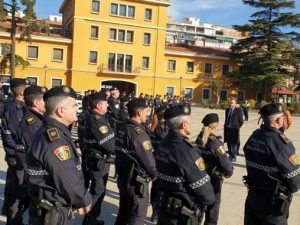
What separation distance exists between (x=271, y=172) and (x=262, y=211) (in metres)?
0.44

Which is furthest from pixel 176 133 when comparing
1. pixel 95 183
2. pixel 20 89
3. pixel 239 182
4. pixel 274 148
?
pixel 239 182

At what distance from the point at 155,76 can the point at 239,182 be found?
138 feet

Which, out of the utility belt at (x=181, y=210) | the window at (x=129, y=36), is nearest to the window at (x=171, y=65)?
the window at (x=129, y=36)

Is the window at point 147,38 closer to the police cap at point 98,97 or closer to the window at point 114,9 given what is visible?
the window at point 114,9

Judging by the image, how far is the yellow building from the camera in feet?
153

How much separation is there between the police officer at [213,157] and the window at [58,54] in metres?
43.5

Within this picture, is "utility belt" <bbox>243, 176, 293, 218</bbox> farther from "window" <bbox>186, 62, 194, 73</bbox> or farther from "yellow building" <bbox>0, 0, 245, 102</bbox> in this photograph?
"window" <bbox>186, 62, 194, 73</bbox>

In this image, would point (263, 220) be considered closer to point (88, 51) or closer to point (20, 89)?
point (20, 89)

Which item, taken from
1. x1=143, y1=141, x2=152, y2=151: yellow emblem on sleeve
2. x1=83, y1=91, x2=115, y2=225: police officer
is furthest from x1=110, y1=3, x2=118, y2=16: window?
x1=143, y1=141, x2=152, y2=151: yellow emblem on sleeve

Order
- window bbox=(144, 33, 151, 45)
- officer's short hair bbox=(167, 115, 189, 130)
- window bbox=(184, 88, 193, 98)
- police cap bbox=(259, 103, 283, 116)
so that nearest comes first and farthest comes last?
officer's short hair bbox=(167, 115, 189, 130), police cap bbox=(259, 103, 283, 116), window bbox=(144, 33, 151, 45), window bbox=(184, 88, 193, 98)

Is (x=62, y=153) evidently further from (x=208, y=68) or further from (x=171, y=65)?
(x=208, y=68)

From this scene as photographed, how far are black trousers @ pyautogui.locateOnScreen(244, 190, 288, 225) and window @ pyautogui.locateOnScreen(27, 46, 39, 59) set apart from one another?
147 ft

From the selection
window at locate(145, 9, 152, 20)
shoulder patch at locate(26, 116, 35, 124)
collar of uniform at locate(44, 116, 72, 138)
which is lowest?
shoulder patch at locate(26, 116, 35, 124)

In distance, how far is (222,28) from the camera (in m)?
140
